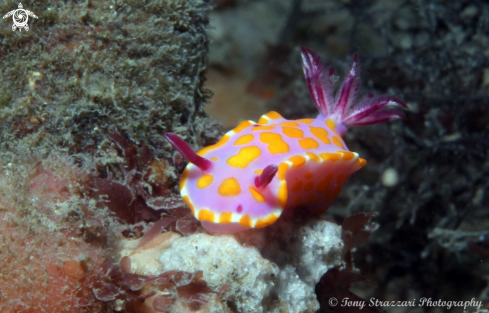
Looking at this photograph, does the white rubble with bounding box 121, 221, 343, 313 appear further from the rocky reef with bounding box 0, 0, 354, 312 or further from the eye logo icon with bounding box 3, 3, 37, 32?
the eye logo icon with bounding box 3, 3, 37, 32

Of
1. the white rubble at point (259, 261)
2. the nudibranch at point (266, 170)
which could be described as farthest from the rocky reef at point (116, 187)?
the nudibranch at point (266, 170)

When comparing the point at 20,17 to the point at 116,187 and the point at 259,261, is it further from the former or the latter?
the point at 259,261

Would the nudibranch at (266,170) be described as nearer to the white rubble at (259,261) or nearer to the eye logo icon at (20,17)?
the white rubble at (259,261)

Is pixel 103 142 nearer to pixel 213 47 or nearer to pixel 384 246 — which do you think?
pixel 213 47

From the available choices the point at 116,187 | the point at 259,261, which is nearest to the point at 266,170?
the point at 259,261

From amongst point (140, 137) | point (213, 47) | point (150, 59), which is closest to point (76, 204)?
point (140, 137)

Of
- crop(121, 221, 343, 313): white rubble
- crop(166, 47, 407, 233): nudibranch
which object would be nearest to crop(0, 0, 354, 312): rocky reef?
crop(121, 221, 343, 313): white rubble
